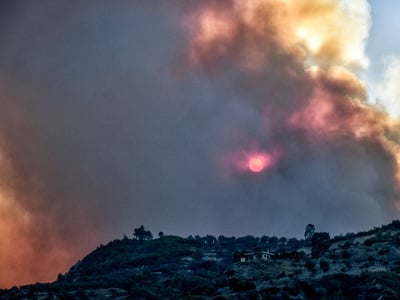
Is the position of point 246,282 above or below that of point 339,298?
above

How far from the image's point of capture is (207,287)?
189500 mm

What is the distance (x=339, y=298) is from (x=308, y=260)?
36.2m

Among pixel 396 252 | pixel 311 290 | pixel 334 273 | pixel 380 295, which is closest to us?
pixel 380 295

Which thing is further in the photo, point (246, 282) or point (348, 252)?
point (348, 252)

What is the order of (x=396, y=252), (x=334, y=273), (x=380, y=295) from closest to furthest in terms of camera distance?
(x=380, y=295)
(x=334, y=273)
(x=396, y=252)

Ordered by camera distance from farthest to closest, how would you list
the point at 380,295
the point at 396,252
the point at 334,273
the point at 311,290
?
the point at 396,252 < the point at 334,273 < the point at 311,290 < the point at 380,295

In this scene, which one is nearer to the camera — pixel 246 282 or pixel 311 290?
pixel 311 290

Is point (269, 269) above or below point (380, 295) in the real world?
above

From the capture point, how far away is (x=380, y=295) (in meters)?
155

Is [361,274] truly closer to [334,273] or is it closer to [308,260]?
[334,273]

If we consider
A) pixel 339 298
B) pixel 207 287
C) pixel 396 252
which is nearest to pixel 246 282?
pixel 207 287

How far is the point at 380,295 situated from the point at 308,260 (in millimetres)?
43024

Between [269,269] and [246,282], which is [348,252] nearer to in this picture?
[269,269]

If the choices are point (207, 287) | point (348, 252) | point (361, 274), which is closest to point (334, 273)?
point (361, 274)
